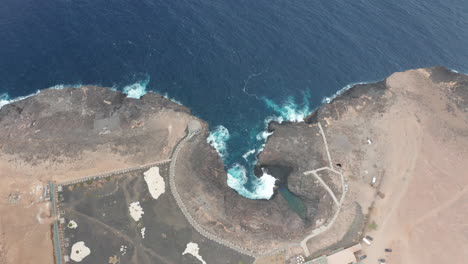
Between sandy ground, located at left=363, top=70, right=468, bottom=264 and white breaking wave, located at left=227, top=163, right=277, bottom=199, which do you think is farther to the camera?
white breaking wave, located at left=227, top=163, right=277, bottom=199

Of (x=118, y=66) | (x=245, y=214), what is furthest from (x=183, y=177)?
(x=118, y=66)

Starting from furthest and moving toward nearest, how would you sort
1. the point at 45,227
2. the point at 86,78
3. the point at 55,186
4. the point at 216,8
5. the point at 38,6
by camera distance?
1. the point at 216,8
2. the point at 38,6
3. the point at 86,78
4. the point at 55,186
5. the point at 45,227

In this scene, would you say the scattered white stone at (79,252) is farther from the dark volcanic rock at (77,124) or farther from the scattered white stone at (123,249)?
the dark volcanic rock at (77,124)

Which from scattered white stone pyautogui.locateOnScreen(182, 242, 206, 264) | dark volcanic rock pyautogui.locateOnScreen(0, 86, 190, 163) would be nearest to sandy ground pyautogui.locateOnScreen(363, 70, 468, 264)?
scattered white stone pyautogui.locateOnScreen(182, 242, 206, 264)

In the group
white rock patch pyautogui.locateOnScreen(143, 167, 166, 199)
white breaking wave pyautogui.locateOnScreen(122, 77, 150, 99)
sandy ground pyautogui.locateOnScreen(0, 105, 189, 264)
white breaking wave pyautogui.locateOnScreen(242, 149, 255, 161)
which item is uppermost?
white breaking wave pyautogui.locateOnScreen(242, 149, 255, 161)

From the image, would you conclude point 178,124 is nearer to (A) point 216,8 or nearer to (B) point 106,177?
(B) point 106,177

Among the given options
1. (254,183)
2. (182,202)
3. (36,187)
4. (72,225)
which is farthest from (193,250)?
(36,187)

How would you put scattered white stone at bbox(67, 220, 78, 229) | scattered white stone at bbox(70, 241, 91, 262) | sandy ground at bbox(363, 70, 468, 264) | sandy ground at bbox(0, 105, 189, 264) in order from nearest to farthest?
scattered white stone at bbox(70, 241, 91, 262), sandy ground at bbox(0, 105, 189, 264), scattered white stone at bbox(67, 220, 78, 229), sandy ground at bbox(363, 70, 468, 264)

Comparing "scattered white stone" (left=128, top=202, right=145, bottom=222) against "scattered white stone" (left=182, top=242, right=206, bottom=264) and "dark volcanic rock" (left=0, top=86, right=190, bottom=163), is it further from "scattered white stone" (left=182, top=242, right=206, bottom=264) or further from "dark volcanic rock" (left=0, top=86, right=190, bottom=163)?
"scattered white stone" (left=182, top=242, right=206, bottom=264)
